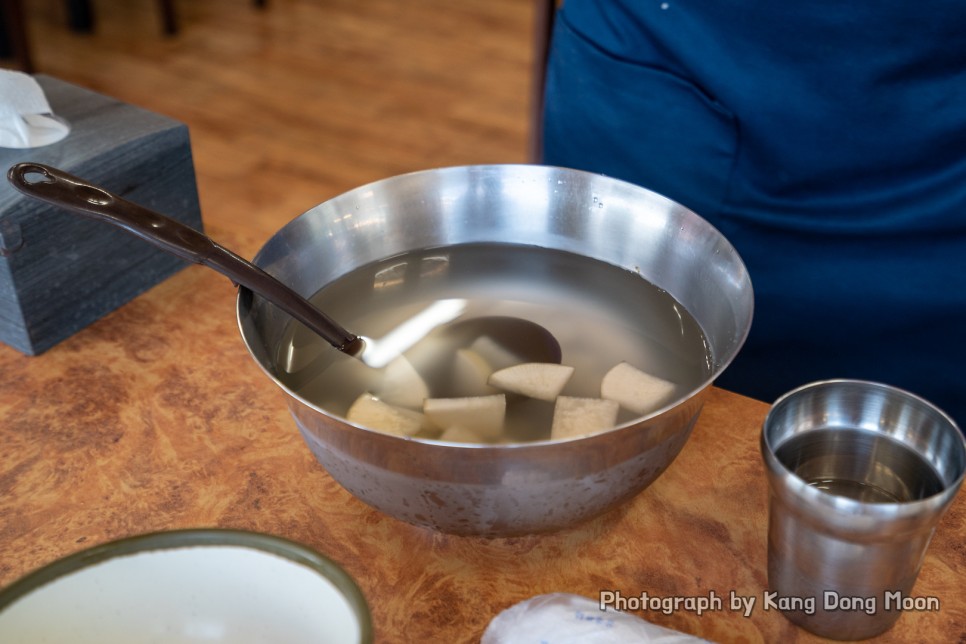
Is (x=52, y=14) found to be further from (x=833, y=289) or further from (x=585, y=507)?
(x=585, y=507)

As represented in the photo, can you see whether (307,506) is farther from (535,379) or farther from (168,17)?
(168,17)

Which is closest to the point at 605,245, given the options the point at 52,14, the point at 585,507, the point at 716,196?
the point at 585,507

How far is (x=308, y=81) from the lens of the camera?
261 cm

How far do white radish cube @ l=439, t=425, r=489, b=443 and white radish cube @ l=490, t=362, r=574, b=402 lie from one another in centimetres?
5

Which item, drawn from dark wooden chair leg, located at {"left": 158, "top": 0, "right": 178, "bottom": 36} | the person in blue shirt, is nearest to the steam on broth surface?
the person in blue shirt

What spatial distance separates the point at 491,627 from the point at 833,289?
2.20ft

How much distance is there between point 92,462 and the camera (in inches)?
26.9

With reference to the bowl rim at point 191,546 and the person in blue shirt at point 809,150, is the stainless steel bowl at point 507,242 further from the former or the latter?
the person in blue shirt at point 809,150

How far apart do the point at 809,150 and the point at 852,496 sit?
0.54 meters

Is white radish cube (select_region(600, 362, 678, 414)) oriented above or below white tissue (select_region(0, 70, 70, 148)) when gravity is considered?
below

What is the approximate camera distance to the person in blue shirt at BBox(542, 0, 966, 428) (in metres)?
0.94

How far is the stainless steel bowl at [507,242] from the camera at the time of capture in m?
0.51

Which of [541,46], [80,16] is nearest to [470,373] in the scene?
[541,46]

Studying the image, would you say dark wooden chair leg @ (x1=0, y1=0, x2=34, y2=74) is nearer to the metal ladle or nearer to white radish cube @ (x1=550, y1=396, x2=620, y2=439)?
the metal ladle
